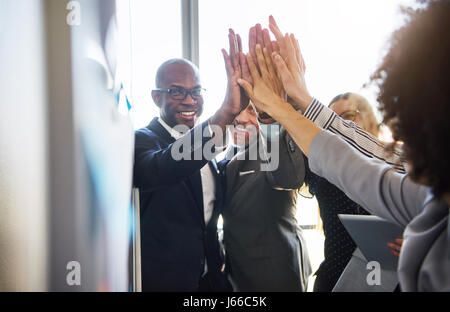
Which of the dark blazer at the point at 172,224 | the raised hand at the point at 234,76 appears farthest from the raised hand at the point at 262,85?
the dark blazer at the point at 172,224

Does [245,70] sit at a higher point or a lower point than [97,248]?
higher

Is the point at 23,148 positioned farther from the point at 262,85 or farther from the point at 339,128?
the point at 339,128

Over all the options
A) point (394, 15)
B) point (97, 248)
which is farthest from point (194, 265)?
point (394, 15)

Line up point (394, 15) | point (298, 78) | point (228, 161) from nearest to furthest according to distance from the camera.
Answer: point (394, 15) < point (298, 78) < point (228, 161)

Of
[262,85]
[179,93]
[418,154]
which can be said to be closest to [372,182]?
[418,154]

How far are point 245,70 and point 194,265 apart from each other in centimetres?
68

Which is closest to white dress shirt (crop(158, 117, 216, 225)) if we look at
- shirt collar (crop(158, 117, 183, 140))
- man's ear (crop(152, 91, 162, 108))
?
shirt collar (crop(158, 117, 183, 140))

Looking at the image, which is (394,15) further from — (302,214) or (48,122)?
(302,214)

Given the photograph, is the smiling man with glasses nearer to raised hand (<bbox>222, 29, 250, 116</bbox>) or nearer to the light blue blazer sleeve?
raised hand (<bbox>222, 29, 250, 116</bbox>)

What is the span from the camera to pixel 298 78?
114 cm

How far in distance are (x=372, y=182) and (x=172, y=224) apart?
0.72 meters

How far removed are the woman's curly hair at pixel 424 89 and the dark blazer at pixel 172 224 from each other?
1.99 feet

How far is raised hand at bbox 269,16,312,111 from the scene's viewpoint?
1105mm
